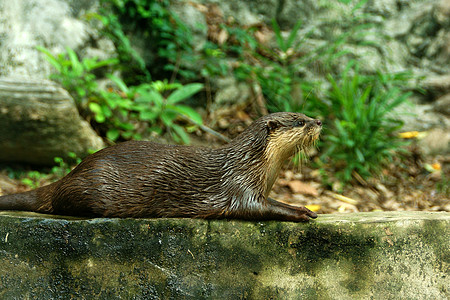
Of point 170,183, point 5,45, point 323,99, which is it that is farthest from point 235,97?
point 170,183

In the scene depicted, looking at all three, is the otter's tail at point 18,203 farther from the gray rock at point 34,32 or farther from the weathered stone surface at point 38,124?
the gray rock at point 34,32

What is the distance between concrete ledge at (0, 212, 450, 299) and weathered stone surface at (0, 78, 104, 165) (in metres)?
1.48

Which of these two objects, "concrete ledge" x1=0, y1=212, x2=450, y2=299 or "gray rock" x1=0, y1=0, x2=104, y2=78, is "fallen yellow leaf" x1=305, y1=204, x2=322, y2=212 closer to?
"concrete ledge" x1=0, y1=212, x2=450, y2=299

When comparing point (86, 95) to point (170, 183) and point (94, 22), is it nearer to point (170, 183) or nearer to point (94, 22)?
point (94, 22)

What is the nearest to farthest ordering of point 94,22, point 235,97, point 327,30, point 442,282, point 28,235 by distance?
point 28,235 → point 442,282 → point 94,22 → point 235,97 → point 327,30

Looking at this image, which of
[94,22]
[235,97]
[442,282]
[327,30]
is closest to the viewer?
[442,282]

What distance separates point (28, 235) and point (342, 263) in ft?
5.44

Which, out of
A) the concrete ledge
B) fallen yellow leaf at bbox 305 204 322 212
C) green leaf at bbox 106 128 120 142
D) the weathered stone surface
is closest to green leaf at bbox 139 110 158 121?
green leaf at bbox 106 128 120 142

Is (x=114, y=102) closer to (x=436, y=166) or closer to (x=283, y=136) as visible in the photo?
(x=283, y=136)

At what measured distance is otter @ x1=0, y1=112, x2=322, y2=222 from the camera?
7.40 ft

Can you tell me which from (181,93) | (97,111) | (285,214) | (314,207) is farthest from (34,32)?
(285,214)

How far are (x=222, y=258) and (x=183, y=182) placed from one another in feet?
1.48

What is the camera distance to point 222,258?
7.45ft

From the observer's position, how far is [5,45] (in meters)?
4.20
